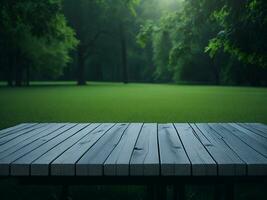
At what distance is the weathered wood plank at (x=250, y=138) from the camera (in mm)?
3855

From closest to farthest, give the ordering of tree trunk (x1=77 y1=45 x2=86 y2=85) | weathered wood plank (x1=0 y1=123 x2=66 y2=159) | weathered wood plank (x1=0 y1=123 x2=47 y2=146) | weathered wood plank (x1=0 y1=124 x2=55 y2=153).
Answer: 1. weathered wood plank (x1=0 y1=123 x2=66 y2=159)
2. weathered wood plank (x1=0 y1=124 x2=55 y2=153)
3. weathered wood plank (x1=0 y1=123 x2=47 y2=146)
4. tree trunk (x1=77 y1=45 x2=86 y2=85)

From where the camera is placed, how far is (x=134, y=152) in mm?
3654

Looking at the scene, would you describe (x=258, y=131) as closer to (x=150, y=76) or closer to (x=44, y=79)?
(x=150, y=76)

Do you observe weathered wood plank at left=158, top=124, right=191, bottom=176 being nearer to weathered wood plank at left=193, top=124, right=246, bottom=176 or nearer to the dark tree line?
weathered wood plank at left=193, top=124, right=246, bottom=176

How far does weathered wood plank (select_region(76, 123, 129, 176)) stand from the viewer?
311cm

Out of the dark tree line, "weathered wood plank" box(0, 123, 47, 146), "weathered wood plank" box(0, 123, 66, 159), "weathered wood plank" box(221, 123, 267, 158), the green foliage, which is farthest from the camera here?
the dark tree line

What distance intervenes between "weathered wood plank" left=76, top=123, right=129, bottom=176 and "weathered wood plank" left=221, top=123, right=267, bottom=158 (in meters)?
1.31

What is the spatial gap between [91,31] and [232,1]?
168 ft

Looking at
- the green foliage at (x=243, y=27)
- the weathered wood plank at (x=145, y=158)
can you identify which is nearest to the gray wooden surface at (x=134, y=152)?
the weathered wood plank at (x=145, y=158)

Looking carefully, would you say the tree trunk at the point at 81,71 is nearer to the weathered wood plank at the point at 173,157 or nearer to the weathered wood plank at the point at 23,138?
the weathered wood plank at the point at 23,138

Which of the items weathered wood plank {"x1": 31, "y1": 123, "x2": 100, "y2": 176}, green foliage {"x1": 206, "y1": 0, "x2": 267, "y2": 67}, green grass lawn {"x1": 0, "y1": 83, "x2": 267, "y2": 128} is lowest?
green grass lawn {"x1": 0, "y1": 83, "x2": 267, "y2": 128}

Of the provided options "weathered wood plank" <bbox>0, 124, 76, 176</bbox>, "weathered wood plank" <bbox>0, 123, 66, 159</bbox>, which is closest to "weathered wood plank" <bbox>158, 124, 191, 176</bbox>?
"weathered wood plank" <bbox>0, 124, 76, 176</bbox>

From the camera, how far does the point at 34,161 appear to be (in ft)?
10.6

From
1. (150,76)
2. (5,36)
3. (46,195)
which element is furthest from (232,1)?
(150,76)
